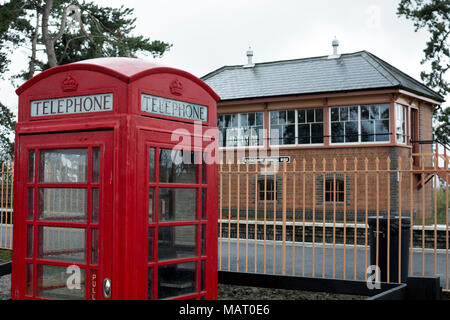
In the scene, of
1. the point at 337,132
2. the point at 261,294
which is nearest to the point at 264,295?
the point at 261,294

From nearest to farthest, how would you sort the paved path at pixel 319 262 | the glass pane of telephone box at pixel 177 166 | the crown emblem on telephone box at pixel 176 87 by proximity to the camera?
the glass pane of telephone box at pixel 177 166
the crown emblem on telephone box at pixel 176 87
the paved path at pixel 319 262

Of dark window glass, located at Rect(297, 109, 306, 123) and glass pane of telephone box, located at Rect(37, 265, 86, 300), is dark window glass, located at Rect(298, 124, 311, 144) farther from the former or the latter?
glass pane of telephone box, located at Rect(37, 265, 86, 300)

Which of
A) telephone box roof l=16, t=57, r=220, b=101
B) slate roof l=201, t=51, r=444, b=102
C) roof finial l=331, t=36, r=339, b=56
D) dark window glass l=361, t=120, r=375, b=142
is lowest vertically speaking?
telephone box roof l=16, t=57, r=220, b=101

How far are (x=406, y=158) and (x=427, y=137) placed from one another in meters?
3.74

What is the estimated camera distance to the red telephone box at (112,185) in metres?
4.77

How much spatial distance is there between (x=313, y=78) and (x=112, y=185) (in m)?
22.4

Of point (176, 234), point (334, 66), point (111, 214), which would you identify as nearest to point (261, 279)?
point (176, 234)

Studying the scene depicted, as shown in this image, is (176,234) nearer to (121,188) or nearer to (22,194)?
(121,188)

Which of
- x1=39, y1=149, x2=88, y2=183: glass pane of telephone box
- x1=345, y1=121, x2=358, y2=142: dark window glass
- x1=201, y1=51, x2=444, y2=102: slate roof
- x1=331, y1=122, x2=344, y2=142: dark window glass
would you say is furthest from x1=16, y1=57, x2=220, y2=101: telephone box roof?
x1=331, y1=122, x2=344, y2=142: dark window glass

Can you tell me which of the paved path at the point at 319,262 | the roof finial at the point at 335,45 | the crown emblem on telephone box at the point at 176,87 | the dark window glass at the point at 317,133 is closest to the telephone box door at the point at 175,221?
the crown emblem on telephone box at the point at 176,87

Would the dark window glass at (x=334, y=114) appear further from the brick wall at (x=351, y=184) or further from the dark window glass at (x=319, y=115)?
the brick wall at (x=351, y=184)

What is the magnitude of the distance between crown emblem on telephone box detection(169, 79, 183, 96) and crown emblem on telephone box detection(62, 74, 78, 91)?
0.86 metres

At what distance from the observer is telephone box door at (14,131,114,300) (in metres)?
4.80

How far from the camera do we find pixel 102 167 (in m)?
4.80
